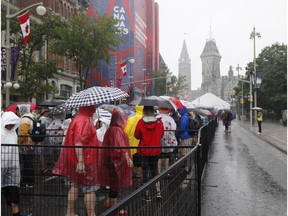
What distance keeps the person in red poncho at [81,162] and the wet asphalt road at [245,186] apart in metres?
2.11

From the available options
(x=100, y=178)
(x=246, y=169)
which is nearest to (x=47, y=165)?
(x=100, y=178)

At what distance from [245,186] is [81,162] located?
4.92 metres

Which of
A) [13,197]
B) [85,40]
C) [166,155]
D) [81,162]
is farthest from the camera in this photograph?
[85,40]

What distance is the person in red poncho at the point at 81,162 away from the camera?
210 inches

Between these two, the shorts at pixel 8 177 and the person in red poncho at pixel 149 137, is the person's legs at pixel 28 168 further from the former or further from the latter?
the person in red poncho at pixel 149 137

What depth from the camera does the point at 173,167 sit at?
11.4 feet

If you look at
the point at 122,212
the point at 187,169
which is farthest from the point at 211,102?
the point at 122,212

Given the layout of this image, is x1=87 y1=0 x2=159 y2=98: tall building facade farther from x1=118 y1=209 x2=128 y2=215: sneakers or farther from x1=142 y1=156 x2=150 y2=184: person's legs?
x1=118 y1=209 x2=128 y2=215: sneakers

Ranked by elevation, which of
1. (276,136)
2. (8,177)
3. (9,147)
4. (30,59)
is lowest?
(276,136)

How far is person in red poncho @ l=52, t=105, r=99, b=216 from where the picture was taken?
533cm

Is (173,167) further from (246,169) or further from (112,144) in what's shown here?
(246,169)

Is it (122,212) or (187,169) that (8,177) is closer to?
(187,169)

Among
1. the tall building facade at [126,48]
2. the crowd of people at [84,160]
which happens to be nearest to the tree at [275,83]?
the tall building facade at [126,48]

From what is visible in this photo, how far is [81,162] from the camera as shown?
17.2ft
